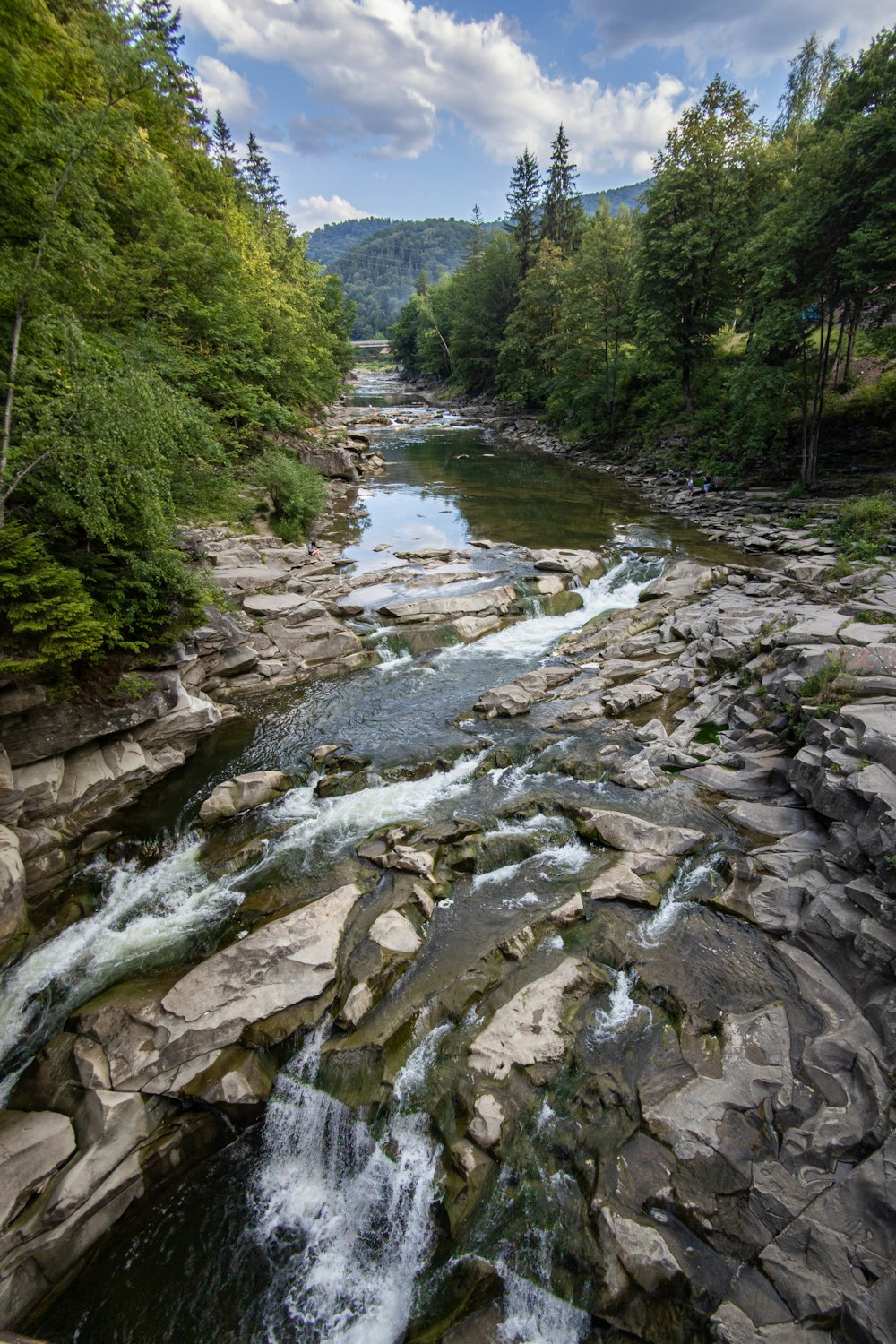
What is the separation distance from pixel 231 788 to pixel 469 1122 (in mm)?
6625

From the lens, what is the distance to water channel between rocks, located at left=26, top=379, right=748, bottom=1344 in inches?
190

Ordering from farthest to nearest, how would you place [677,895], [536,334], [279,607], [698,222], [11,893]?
1. [536,334]
2. [698,222]
3. [279,607]
4. [677,895]
5. [11,893]

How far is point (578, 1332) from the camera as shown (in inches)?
175

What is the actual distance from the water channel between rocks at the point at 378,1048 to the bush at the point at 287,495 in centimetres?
1181

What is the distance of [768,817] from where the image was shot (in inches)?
348

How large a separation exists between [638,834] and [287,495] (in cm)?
1990

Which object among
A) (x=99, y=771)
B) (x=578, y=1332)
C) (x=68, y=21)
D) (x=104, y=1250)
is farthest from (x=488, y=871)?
(x=68, y=21)

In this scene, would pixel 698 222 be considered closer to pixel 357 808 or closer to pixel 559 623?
pixel 559 623

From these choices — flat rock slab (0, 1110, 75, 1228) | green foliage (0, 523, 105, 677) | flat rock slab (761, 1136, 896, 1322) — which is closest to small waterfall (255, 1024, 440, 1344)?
flat rock slab (0, 1110, 75, 1228)

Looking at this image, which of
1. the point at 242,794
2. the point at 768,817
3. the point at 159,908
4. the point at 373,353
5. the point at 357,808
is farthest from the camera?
the point at 373,353

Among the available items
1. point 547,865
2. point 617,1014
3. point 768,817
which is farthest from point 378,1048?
point 768,817

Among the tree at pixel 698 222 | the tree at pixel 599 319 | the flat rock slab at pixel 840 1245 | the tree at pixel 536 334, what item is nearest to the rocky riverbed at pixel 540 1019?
the flat rock slab at pixel 840 1245

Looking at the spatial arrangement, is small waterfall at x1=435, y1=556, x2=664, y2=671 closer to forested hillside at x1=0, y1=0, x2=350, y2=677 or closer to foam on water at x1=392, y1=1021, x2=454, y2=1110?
forested hillside at x1=0, y1=0, x2=350, y2=677

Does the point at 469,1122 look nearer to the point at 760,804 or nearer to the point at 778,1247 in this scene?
the point at 778,1247
